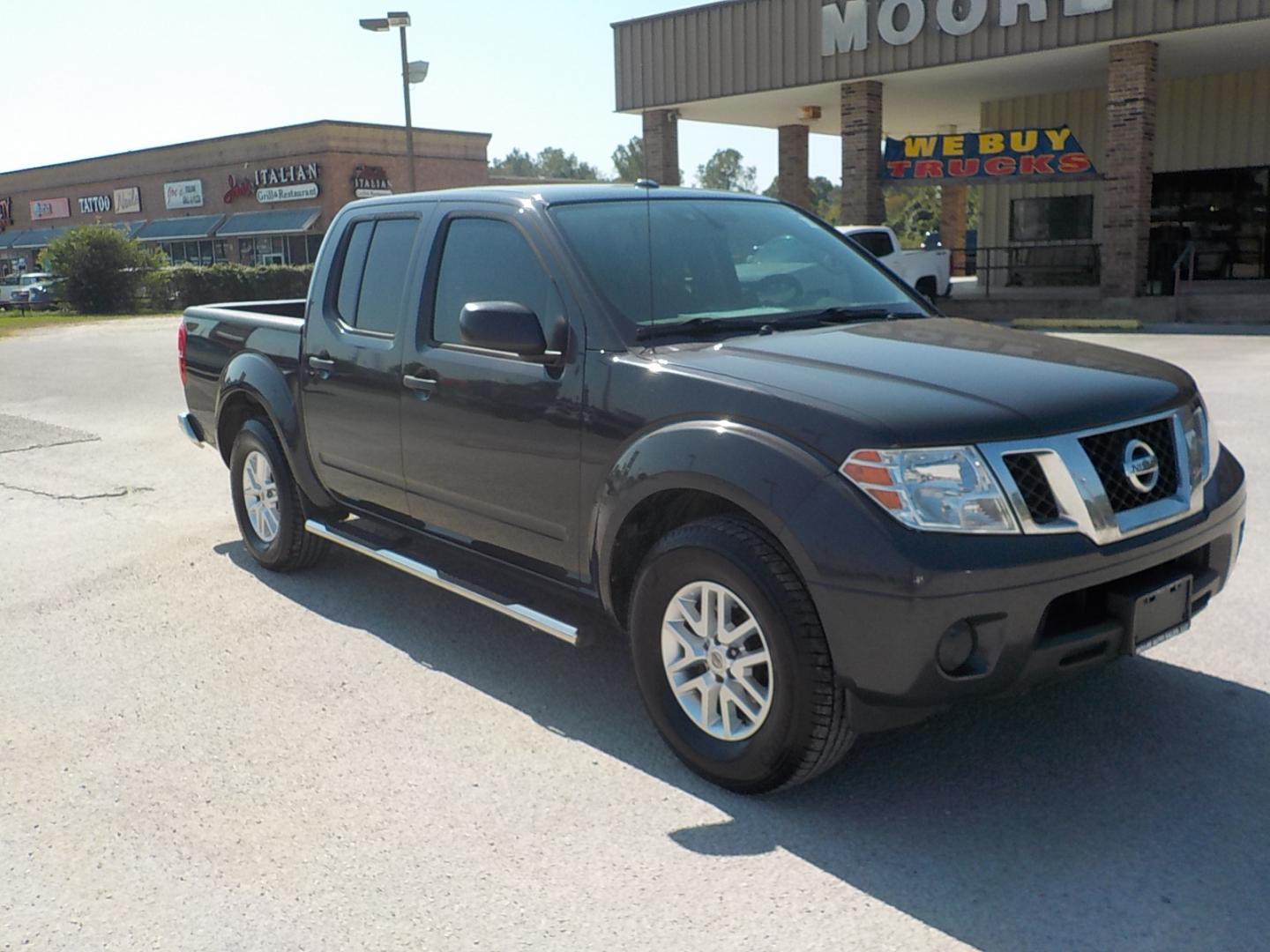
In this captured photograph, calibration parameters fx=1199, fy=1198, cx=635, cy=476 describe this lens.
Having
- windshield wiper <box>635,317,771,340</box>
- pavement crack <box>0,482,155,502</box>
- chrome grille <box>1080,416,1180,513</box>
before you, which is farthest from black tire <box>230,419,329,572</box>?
chrome grille <box>1080,416,1180,513</box>

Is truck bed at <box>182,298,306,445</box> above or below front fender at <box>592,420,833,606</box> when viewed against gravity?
above

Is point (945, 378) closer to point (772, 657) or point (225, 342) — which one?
point (772, 657)

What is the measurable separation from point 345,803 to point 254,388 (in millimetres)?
2935

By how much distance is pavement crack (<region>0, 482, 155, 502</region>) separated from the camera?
8.27m

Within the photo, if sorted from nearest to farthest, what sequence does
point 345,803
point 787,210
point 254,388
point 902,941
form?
1. point 902,941
2. point 345,803
3. point 787,210
4. point 254,388

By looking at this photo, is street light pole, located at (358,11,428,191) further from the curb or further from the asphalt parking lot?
the asphalt parking lot

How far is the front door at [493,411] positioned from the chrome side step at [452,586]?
191mm

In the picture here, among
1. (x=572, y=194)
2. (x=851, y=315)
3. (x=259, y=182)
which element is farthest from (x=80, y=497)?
(x=259, y=182)

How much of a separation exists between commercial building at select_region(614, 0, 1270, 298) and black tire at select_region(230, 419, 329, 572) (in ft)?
60.8

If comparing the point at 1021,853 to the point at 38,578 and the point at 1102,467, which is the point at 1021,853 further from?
the point at 38,578

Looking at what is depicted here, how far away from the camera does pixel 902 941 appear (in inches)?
114

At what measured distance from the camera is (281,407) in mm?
5852

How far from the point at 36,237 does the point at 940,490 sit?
71587mm

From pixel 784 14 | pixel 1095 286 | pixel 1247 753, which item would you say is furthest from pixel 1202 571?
pixel 1095 286
